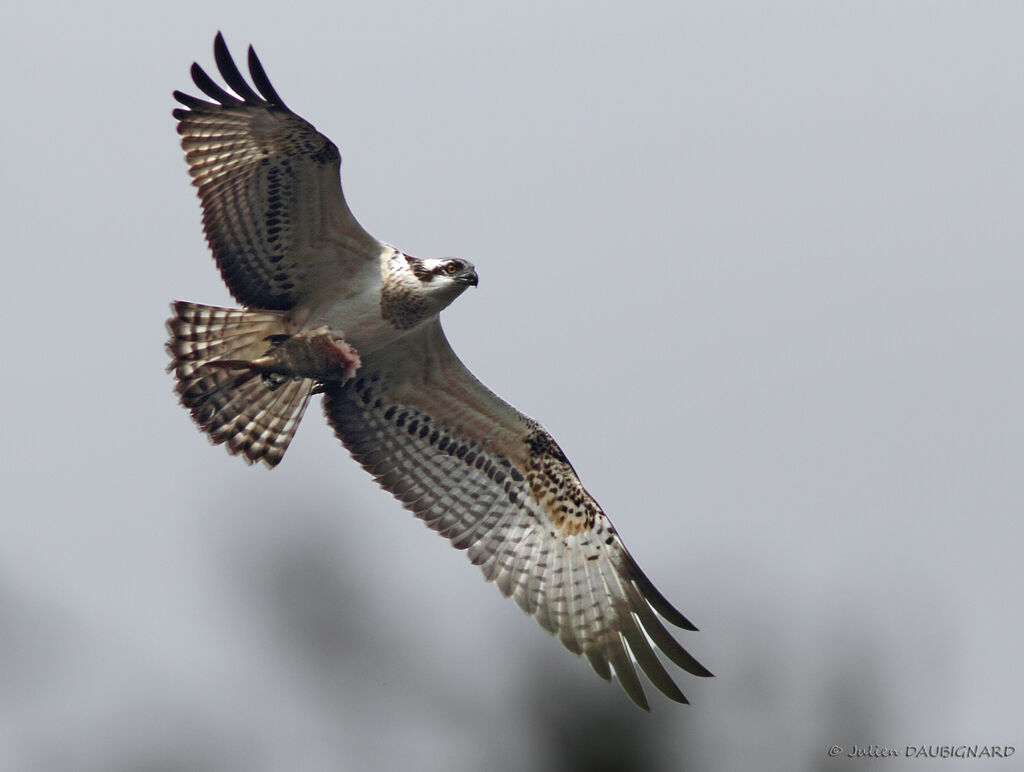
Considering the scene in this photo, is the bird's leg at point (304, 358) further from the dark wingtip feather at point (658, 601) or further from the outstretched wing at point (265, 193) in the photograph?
the dark wingtip feather at point (658, 601)

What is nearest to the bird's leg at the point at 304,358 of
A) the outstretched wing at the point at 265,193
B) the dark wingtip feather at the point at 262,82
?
the outstretched wing at the point at 265,193

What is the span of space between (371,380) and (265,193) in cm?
168

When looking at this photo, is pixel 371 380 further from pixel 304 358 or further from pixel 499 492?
pixel 499 492

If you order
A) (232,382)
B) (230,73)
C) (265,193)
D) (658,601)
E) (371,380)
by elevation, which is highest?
(230,73)

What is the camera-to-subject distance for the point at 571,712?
980 centimetres

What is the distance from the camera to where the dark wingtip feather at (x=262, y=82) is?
8.98 m

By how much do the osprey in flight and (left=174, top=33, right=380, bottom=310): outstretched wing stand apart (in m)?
0.01

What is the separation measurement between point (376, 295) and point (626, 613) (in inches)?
115

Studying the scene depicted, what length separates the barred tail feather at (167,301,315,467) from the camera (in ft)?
32.5

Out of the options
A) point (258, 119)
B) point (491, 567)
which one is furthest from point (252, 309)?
point (491, 567)

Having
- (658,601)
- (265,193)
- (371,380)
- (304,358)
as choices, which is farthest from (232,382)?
(658,601)

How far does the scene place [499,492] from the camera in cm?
1062

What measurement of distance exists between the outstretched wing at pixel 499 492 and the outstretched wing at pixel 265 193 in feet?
2.76

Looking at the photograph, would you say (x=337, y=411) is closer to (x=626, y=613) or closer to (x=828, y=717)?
(x=626, y=613)
